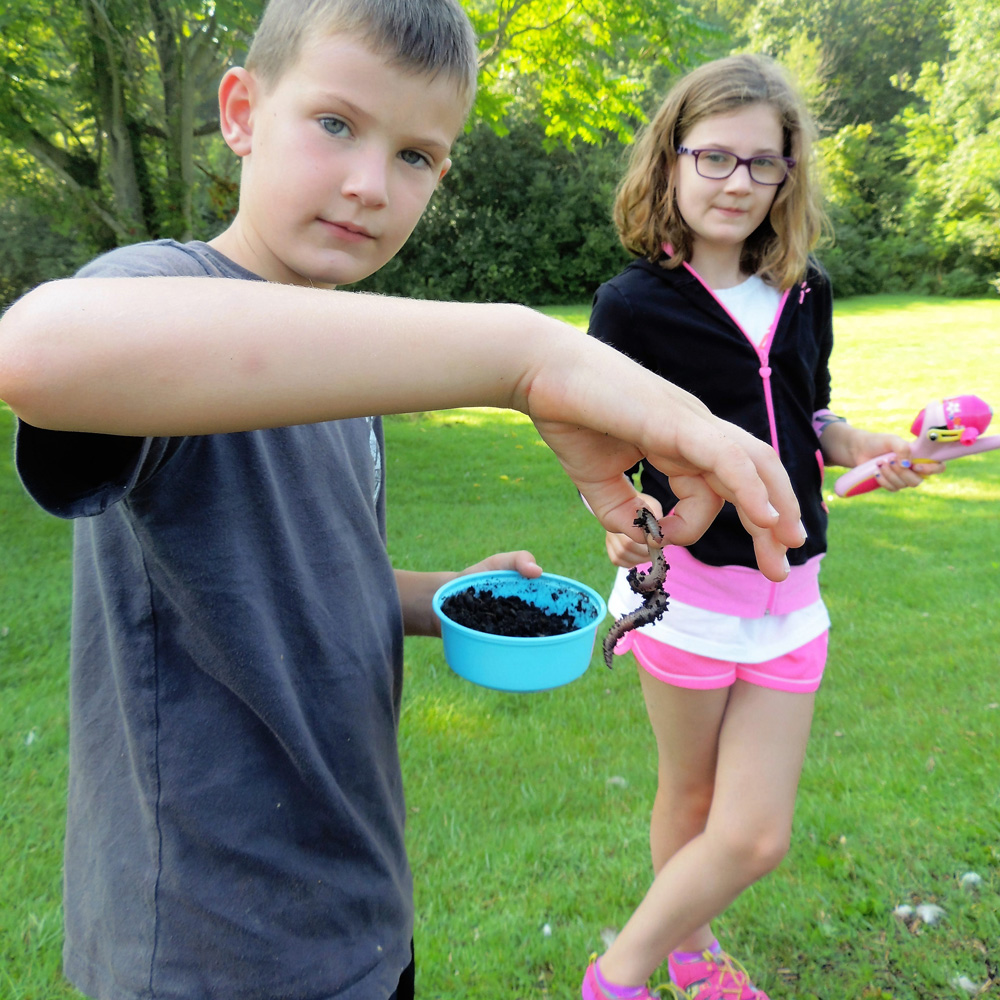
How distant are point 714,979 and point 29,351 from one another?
278cm

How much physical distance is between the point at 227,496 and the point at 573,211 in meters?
28.0

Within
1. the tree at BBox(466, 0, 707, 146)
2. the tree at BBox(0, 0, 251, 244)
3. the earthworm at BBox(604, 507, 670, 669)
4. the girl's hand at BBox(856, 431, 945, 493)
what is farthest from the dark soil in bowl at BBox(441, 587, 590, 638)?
the tree at BBox(0, 0, 251, 244)

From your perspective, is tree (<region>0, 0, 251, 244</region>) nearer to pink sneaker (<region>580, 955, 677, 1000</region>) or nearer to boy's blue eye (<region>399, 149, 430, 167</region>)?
boy's blue eye (<region>399, 149, 430, 167</region>)

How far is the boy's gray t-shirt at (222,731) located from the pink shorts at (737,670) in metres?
1.18

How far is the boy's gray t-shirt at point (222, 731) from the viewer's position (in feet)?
4.41

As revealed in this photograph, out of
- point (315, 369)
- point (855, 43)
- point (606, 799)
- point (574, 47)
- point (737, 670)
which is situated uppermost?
point (855, 43)

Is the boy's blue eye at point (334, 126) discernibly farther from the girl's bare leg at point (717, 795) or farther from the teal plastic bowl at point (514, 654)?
the girl's bare leg at point (717, 795)

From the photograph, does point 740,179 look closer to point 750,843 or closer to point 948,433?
point 948,433

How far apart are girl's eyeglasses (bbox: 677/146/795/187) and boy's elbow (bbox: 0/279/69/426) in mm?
2226

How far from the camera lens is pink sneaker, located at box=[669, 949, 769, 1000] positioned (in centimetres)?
265

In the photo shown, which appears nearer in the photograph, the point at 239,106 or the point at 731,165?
the point at 239,106

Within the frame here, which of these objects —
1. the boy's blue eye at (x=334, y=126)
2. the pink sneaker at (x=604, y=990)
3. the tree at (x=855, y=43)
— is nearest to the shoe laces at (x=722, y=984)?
the pink sneaker at (x=604, y=990)

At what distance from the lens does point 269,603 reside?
1426 mm

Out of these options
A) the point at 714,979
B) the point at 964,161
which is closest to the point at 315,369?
the point at 714,979
